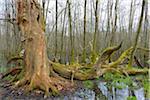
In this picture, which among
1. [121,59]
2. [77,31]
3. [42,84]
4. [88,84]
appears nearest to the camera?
[42,84]

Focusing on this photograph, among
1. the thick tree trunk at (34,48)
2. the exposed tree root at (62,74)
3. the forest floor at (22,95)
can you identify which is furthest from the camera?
the thick tree trunk at (34,48)

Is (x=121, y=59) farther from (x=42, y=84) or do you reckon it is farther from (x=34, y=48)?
(x=42, y=84)

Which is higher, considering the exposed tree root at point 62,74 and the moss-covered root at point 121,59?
the moss-covered root at point 121,59

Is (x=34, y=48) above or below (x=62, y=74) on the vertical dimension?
above

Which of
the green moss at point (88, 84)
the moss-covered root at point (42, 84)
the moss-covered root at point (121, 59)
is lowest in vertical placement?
the green moss at point (88, 84)

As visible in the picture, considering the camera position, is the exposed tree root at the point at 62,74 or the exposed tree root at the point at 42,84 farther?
the exposed tree root at the point at 62,74

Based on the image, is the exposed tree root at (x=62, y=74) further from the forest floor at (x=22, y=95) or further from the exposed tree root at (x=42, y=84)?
the forest floor at (x=22, y=95)

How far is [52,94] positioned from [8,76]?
162 inches

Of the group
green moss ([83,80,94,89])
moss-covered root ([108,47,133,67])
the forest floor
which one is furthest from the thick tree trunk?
moss-covered root ([108,47,133,67])

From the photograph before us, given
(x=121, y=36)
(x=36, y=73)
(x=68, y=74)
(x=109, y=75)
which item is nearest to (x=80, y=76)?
(x=68, y=74)

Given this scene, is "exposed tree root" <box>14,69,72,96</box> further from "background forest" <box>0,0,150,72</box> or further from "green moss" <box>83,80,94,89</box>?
"background forest" <box>0,0,150,72</box>

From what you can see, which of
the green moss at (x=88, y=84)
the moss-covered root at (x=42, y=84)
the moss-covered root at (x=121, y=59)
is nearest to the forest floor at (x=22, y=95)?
the moss-covered root at (x=42, y=84)

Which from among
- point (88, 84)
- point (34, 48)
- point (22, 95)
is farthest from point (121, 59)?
point (22, 95)

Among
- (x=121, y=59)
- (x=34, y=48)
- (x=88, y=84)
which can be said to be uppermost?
(x=34, y=48)
